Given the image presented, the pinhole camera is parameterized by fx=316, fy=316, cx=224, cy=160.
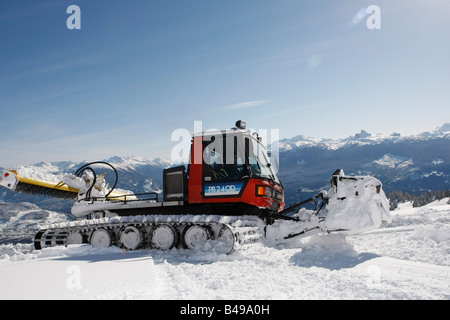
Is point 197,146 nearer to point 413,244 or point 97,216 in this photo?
point 97,216

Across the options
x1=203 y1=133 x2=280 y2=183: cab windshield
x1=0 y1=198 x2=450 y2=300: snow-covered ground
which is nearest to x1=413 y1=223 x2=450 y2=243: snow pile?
x1=0 y1=198 x2=450 y2=300: snow-covered ground

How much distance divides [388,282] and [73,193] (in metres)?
11.7

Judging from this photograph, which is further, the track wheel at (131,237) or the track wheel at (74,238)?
the track wheel at (74,238)

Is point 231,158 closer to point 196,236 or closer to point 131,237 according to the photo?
point 196,236

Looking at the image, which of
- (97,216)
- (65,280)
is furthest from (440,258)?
(97,216)

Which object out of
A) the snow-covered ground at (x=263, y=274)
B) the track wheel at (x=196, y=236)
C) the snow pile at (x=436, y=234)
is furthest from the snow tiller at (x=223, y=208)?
the snow pile at (x=436, y=234)

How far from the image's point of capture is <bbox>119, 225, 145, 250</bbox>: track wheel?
9352 mm

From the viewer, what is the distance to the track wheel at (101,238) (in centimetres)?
984

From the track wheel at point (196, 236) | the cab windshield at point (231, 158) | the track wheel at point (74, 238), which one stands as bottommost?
the track wheel at point (74, 238)

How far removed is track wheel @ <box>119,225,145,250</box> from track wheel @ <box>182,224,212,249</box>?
146cm

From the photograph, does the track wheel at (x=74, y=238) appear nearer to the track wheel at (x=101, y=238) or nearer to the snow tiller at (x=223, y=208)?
the snow tiller at (x=223, y=208)

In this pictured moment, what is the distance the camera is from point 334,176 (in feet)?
28.1

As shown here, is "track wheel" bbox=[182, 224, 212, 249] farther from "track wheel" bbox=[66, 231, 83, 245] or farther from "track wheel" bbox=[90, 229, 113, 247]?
"track wheel" bbox=[66, 231, 83, 245]

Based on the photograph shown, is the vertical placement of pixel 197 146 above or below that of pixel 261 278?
above
